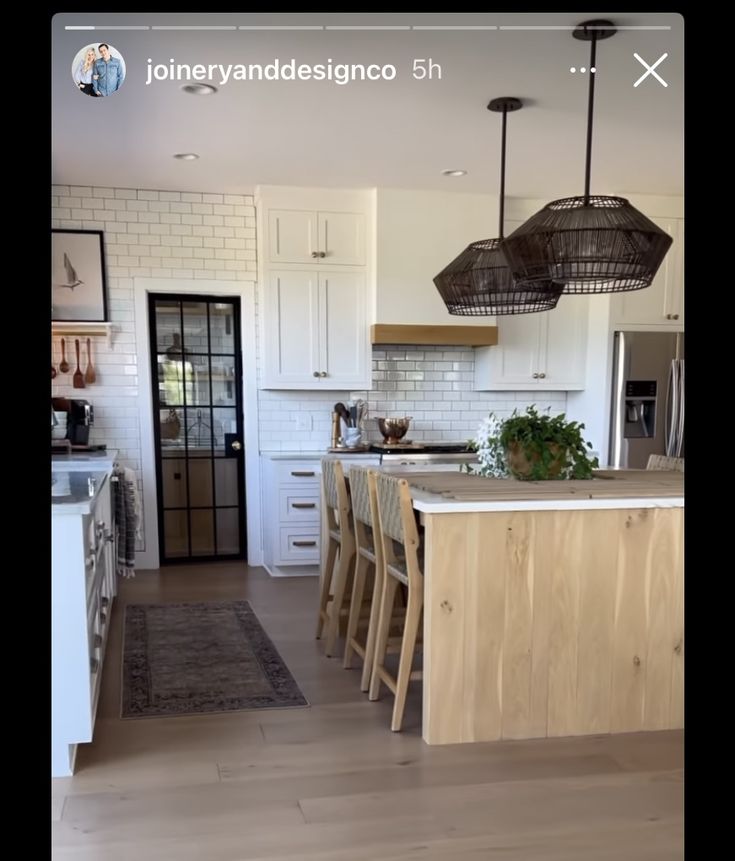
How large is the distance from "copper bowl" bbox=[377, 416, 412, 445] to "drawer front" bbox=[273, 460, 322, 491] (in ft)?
1.83

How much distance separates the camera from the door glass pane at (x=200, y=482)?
5.36 meters

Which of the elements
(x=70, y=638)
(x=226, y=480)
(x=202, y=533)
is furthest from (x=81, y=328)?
(x=70, y=638)

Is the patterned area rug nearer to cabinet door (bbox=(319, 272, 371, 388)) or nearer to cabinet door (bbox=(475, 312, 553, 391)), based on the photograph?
cabinet door (bbox=(319, 272, 371, 388))

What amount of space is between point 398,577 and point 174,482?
119 inches

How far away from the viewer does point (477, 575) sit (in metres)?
2.52

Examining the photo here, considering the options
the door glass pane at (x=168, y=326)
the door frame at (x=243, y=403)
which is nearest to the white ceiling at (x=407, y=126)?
the door frame at (x=243, y=403)

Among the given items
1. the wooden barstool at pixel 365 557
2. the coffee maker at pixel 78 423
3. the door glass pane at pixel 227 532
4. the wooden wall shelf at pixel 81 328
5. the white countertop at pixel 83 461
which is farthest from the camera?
the door glass pane at pixel 227 532

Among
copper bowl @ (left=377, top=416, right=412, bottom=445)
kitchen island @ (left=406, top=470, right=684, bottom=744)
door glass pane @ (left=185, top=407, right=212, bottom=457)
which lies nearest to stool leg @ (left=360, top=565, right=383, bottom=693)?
kitchen island @ (left=406, top=470, right=684, bottom=744)

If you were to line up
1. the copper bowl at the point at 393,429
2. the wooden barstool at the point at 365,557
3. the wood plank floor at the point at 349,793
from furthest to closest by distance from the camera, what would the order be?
the copper bowl at the point at 393,429 → the wooden barstool at the point at 365,557 → the wood plank floor at the point at 349,793

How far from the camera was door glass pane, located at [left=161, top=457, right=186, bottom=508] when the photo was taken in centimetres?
530

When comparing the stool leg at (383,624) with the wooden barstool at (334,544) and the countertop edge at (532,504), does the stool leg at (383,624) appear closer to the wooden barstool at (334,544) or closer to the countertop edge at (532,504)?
the countertop edge at (532,504)

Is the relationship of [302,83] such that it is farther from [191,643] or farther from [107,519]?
[191,643]

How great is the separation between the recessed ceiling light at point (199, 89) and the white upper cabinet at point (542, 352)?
2.83 m
